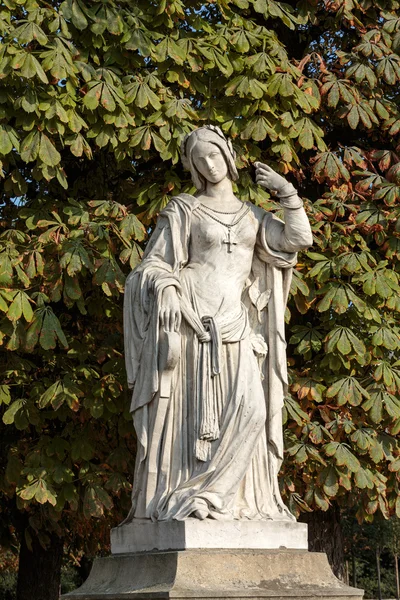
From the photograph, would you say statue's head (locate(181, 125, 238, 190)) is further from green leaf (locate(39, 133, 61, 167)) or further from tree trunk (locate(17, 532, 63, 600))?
tree trunk (locate(17, 532, 63, 600))

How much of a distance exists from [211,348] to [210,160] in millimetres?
1428

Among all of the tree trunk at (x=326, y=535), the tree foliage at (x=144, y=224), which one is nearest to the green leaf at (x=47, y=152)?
the tree foliage at (x=144, y=224)

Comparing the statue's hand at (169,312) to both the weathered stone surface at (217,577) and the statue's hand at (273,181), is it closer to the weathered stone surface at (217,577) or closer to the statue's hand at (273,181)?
the statue's hand at (273,181)

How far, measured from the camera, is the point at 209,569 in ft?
25.4

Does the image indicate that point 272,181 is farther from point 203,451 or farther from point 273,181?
point 203,451

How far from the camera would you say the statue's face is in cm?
904

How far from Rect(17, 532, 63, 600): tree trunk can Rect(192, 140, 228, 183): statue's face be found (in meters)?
6.86

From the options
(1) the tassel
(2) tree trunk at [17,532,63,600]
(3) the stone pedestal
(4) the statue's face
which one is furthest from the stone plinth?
(2) tree trunk at [17,532,63,600]

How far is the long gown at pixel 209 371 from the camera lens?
836 centimetres

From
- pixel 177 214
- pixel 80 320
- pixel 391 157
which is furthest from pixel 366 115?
pixel 177 214

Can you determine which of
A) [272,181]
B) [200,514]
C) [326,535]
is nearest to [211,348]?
[200,514]

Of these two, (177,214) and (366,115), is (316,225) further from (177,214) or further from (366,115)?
(177,214)

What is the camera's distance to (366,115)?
1309cm

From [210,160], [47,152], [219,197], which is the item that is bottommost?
[219,197]
